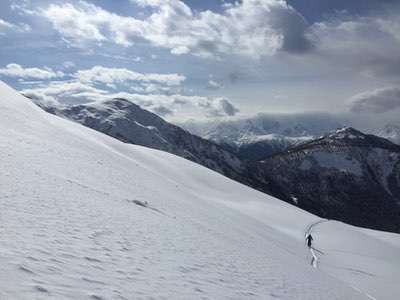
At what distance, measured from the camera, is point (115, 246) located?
14188 millimetres

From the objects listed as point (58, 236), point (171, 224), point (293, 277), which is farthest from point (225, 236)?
point (58, 236)

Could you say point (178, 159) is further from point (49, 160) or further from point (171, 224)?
point (171, 224)

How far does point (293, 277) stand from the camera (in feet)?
66.6

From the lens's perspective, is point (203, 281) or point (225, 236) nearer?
point (203, 281)

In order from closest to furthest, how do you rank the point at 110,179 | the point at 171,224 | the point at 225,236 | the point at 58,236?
the point at 58,236 < the point at 171,224 < the point at 225,236 < the point at 110,179

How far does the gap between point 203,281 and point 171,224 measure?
957cm

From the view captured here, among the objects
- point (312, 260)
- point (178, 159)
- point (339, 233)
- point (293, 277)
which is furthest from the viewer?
point (178, 159)

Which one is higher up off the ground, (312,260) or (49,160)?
(49,160)

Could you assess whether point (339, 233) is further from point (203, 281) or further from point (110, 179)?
point (203, 281)

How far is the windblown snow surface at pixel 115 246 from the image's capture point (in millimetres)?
9945

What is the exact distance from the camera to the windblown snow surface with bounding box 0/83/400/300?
32.6 feet

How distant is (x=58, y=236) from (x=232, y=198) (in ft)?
152

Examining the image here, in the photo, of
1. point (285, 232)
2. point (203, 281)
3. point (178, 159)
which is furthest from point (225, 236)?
point (178, 159)

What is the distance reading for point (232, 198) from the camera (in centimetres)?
5797
